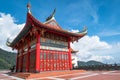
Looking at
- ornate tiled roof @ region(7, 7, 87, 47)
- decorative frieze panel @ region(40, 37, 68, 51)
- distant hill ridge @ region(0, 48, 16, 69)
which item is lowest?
distant hill ridge @ region(0, 48, 16, 69)

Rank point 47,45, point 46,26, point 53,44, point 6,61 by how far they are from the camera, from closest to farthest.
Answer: point 46,26 → point 47,45 → point 53,44 → point 6,61

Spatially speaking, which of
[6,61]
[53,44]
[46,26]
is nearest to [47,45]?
[53,44]

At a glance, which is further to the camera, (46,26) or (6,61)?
(6,61)

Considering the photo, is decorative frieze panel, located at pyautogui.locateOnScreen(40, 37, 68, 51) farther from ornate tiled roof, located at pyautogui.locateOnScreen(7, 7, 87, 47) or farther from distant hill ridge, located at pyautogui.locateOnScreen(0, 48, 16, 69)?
distant hill ridge, located at pyautogui.locateOnScreen(0, 48, 16, 69)

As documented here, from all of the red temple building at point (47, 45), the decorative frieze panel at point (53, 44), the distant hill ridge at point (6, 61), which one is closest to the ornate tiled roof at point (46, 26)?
the red temple building at point (47, 45)

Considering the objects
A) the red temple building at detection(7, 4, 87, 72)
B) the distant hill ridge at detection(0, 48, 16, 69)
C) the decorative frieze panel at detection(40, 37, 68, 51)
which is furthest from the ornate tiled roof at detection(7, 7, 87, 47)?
the distant hill ridge at detection(0, 48, 16, 69)

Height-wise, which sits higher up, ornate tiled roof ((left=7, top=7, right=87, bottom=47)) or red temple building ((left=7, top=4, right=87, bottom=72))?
ornate tiled roof ((left=7, top=7, right=87, bottom=47))

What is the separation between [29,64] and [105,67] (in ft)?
40.9

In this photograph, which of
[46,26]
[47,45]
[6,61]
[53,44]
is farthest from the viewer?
[6,61]

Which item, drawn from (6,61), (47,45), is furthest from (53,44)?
(6,61)

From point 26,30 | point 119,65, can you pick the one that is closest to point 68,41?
point 26,30

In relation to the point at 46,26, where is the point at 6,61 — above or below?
below

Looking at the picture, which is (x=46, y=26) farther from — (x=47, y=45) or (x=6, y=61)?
(x=6, y=61)

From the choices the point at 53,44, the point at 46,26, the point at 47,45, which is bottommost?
the point at 47,45
